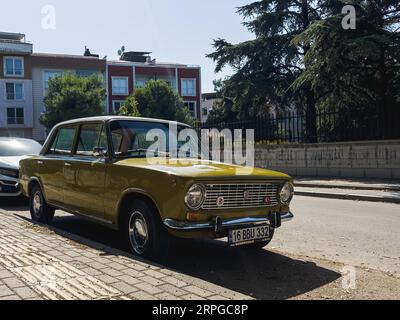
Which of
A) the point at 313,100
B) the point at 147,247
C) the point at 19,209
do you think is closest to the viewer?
the point at 147,247

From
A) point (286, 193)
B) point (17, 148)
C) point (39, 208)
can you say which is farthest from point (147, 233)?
point (17, 148)

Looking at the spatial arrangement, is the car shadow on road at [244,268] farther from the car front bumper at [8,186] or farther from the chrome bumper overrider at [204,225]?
the car front bumper at [8,186]

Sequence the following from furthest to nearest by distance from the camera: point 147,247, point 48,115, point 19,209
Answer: point 48,115 < point 19,209 < point 147,247

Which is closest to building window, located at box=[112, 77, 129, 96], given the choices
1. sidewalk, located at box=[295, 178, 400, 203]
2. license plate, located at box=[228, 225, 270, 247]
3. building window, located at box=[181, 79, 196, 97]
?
building window, located at box=[181, 79, 196, 97]

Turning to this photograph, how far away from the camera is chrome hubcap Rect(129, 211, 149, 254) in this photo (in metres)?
5.25

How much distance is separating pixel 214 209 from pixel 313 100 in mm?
20856

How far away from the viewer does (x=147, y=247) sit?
5.20 m

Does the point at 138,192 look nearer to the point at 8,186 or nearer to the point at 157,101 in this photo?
the point at 8,186

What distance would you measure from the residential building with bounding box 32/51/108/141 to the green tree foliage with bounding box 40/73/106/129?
6.96 m

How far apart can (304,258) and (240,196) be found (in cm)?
136

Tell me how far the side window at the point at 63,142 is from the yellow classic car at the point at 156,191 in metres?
0.04

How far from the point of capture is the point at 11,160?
433 inches
